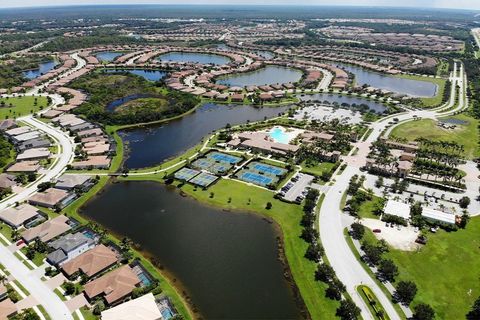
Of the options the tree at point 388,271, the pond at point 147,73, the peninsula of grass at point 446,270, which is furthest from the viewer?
the pond at point 147,73

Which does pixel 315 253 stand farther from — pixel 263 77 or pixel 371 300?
pixel 263 77

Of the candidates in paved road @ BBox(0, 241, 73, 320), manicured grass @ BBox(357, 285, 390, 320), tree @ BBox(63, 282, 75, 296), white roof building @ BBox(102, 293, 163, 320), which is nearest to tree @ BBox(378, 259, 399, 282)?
manicured grass @ BBox(357, 285, 390, 320)

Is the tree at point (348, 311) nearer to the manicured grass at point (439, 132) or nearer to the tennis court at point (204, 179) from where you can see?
the tennis court at point (204, 179)

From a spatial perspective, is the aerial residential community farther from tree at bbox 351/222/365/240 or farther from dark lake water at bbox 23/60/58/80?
dark lake water at bbox 23/60/58/80

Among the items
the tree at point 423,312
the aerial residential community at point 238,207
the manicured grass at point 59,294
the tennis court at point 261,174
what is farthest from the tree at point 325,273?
the manicured grass at point 59,294

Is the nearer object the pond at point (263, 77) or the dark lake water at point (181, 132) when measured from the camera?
the dark lake water at point (181, 132)

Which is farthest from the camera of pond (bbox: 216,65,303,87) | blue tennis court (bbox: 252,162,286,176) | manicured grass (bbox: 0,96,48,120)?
pond (bbox: 216,65,303,87)

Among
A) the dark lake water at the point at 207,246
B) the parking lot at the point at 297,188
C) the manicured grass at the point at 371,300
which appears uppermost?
the parking lot at the point at 297,188
